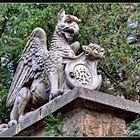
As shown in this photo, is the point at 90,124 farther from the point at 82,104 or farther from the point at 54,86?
the point at 54,86

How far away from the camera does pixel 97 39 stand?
7742 mm

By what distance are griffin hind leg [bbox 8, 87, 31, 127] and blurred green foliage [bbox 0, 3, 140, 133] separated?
2231mm

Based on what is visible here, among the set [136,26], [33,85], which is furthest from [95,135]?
[136,26]

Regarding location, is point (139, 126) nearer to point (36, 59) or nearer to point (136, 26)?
point (36, 59)

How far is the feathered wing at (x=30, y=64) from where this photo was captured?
5020 millimetres

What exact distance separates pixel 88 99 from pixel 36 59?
1019mm

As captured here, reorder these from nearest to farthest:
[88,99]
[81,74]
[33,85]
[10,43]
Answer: [88,99]
[81,74]
[33,85]
[10,43]

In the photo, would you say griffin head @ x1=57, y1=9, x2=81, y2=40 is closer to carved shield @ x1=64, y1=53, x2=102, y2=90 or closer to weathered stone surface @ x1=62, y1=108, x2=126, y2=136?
carved shield @ x1=64, y1=53, x2=102, y2=90

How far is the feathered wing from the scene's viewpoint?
5020 millimetres

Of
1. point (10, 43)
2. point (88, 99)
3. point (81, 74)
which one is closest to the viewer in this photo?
point (88, 99)

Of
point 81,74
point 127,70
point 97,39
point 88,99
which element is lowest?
point 88,99

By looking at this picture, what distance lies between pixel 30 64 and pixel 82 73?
788 mm

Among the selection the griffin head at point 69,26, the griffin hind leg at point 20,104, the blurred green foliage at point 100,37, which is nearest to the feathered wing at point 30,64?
the griffin hind leg at point 20,104

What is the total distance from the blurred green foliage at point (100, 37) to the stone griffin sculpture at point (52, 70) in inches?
80.8
